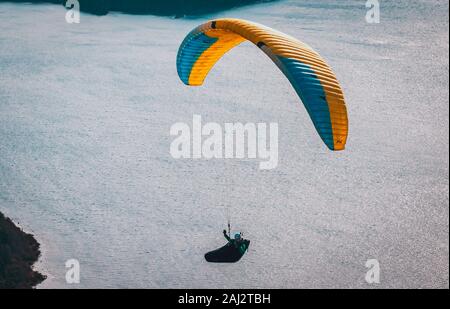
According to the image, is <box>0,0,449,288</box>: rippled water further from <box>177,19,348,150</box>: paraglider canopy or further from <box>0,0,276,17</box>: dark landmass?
<box>177,19,348,150</box>: paraglider canopy

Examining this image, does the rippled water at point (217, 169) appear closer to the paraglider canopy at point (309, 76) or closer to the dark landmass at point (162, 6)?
the dark landmass at point (162, 6)

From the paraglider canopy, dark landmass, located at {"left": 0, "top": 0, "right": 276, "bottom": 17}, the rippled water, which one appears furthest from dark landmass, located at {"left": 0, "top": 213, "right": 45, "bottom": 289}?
dark landmass, located at {"left": 0, "top": 0, "right": 276, "bottom": 17}

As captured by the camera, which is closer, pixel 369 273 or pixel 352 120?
pixel 369 273
